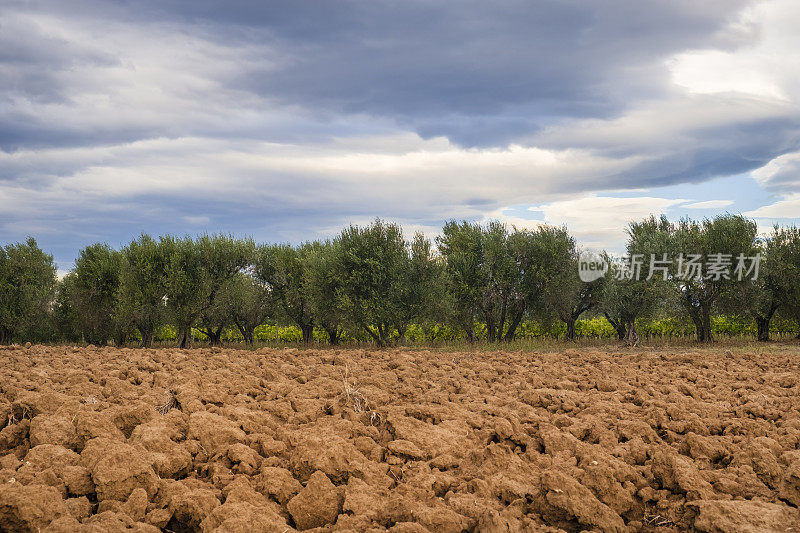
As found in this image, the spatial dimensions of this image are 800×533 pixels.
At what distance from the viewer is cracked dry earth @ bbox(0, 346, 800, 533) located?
5168 mm

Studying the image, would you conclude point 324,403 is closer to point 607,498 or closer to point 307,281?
point 607,498

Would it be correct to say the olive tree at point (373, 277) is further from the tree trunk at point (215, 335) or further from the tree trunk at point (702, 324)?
the tree trunk at point (702, 324)

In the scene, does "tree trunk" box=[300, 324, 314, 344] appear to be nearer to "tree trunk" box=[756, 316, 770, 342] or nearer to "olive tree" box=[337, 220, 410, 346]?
"olive tree" box=[337, 220, 410, 346]

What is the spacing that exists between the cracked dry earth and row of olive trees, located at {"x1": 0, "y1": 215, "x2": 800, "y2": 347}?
2005 centimetres

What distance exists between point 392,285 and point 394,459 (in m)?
23.5

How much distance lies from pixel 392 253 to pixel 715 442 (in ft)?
77.3

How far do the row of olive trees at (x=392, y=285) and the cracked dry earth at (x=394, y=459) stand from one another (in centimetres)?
2005

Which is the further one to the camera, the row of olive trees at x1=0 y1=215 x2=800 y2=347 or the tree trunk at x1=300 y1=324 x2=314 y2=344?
the tree trunk at x1=300 y1=324 x2=314 y2=344

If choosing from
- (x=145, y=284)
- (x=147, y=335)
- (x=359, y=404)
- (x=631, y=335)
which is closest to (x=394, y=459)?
(x=359, y=404)

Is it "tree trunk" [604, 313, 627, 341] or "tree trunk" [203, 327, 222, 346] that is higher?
"tree trunk" [604, 313, 627, 341]

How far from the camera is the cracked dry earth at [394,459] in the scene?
517 cm

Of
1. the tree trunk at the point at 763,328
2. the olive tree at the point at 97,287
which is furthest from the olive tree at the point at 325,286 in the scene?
the tree trunk at the point at 763,328

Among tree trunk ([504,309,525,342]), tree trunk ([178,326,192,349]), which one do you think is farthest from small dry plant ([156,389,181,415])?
tree trunk ([504,309,525,342])

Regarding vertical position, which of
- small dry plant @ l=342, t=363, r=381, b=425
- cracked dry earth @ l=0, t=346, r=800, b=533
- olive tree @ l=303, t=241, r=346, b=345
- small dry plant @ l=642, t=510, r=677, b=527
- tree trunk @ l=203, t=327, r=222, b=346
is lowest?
tree trunk @ l=203, t=327, r=222, b=346
